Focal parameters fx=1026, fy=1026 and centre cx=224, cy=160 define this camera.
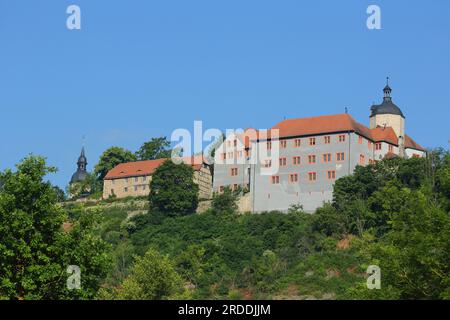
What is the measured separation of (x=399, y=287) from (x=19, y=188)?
14.3m

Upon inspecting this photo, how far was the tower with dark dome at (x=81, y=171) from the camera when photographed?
5034 inches

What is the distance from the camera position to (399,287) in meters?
36.6

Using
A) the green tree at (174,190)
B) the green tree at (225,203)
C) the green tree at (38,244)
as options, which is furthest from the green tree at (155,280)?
the green tree at (174,190)

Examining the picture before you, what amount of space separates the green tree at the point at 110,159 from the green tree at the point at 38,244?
8008cm

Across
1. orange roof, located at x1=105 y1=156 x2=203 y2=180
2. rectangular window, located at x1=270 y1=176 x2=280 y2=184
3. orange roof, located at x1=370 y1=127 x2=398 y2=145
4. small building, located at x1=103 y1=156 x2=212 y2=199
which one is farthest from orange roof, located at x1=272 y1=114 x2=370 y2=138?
orange roof, located at x1=105 y1=156 x2=203 y2=180

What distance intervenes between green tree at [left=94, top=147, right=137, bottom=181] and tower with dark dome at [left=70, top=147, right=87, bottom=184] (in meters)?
6.45

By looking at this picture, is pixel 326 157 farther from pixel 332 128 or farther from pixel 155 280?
pixel 155 280

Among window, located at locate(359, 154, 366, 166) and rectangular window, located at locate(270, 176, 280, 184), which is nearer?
window, located at locate(359, 154, 366, 166)

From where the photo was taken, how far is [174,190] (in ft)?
320

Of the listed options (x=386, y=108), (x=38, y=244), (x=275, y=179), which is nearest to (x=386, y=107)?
(x=386, y=108)

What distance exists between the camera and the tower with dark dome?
128m

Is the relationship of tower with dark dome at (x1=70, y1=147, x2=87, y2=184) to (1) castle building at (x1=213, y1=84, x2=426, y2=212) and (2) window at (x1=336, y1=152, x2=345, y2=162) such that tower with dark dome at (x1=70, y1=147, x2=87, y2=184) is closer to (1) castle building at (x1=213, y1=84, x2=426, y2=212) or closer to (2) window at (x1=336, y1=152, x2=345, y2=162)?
(1) castle building at (x1=213, y1=84, x2=426, y2=212)

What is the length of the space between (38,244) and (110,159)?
3294 inches

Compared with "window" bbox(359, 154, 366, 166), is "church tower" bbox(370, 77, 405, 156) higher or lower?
higher
